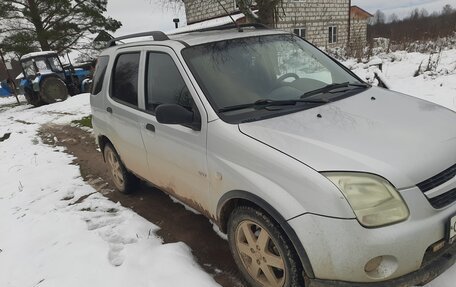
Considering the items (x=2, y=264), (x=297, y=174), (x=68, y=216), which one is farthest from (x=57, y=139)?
(x=297, y=174)

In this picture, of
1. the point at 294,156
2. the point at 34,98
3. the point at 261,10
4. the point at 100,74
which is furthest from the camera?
the point at 34,98

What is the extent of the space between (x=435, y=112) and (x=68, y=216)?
12.8 ft

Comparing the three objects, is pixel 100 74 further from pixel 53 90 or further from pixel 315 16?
pixel 315 16

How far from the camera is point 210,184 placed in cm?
285

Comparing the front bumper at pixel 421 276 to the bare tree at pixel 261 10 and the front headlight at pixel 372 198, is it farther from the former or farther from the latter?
the bare tree at pixel 261 10

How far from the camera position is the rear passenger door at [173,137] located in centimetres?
292

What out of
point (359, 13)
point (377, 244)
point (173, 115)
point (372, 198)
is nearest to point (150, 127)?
point (173, 115)

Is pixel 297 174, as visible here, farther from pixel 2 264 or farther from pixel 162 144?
pixel 2 264

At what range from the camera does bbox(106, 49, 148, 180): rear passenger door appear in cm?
381

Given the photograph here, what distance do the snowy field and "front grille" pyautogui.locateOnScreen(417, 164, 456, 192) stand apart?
804mm

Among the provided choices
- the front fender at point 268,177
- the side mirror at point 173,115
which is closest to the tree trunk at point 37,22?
the side mirror at point 173,115

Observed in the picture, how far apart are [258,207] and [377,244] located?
0.78m

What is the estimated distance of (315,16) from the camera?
2459cm

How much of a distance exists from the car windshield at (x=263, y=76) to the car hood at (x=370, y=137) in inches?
8.2
